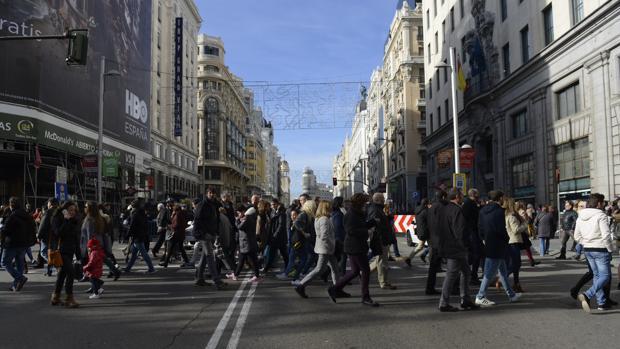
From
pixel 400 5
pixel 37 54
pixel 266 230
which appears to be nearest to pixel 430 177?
pixel 400 5

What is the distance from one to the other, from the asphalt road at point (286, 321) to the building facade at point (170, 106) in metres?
35.5

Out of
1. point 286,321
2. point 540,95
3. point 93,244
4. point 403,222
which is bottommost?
point 286,321

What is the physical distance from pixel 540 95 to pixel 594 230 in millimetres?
20243

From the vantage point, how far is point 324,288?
10336mm

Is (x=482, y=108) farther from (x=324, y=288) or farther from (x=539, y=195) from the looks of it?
(x=324, y=288)

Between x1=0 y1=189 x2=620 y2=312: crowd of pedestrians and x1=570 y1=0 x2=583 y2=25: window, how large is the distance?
12.5 m

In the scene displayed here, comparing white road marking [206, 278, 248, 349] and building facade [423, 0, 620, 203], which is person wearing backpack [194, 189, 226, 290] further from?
building facade [423, 0, 620, 203]

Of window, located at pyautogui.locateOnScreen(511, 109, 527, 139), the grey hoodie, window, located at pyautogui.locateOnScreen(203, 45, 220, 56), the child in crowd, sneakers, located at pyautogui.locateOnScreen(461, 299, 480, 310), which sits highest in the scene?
window, located at pyautogui.locateOnScreen(203, 45, 220, 56)

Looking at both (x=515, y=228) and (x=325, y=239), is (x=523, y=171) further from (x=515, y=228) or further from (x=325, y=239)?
(x=325, y=239)

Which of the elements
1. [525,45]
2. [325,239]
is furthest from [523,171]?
[325,239]

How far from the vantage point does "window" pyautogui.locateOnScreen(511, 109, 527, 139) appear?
28750mm

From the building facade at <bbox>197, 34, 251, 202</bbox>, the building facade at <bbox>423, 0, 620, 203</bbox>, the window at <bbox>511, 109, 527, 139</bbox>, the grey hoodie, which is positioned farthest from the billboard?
the building facade at <bbox>197, 34, 251, 202</bbox>

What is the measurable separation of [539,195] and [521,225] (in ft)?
58.6

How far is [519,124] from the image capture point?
29641 millimetres
